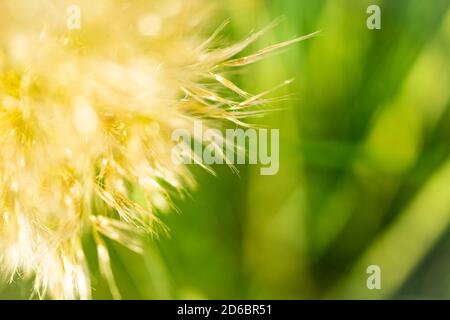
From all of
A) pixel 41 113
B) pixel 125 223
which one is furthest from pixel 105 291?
pixel 41 113

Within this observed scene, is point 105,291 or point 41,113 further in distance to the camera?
point 105,291

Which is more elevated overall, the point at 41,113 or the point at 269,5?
the point at 269,5

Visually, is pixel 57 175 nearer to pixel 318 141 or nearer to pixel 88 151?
pixel 88 151

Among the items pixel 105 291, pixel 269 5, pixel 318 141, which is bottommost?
pixel 105 291
